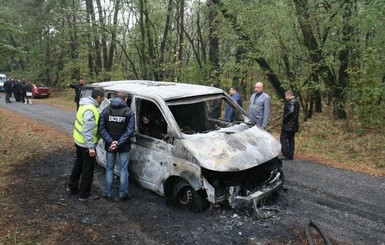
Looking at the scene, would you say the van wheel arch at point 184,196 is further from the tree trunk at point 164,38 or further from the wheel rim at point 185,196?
the tree trunk at point 164,38

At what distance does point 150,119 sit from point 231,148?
71.4 inches

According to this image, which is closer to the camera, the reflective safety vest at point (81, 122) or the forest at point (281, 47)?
the reflective safety vest at point (81, 122)

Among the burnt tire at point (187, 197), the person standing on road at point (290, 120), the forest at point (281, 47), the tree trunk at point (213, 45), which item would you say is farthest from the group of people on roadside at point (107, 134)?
the tree trunk at point (213, 45)

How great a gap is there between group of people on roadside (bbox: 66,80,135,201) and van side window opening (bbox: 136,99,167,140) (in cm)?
41

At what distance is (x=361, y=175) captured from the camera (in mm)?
7609

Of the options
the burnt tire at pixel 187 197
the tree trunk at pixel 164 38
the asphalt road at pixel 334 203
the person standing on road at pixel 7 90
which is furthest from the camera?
the person standing on road at pixel 7 90

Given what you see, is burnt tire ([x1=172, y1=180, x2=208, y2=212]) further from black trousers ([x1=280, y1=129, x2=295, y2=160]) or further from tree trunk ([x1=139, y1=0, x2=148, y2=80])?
tree trunk ([x1=139, y1=0, x2=148, y2=80])

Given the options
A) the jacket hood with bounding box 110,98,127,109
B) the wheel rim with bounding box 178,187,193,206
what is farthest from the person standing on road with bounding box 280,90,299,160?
the jacket hood with bounding box 110,98,127,109

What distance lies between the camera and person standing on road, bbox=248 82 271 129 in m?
8.29

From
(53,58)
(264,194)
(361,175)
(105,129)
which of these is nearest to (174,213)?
(264,194)

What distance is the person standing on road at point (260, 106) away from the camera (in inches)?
326

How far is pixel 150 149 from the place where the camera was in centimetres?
602

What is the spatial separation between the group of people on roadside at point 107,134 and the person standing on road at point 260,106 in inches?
137

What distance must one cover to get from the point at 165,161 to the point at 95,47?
21245mm
